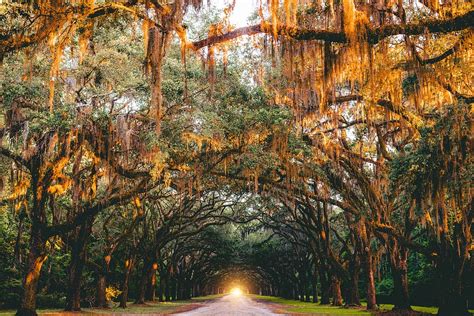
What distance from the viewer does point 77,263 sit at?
20.7m

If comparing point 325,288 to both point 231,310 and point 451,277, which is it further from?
point 451,277

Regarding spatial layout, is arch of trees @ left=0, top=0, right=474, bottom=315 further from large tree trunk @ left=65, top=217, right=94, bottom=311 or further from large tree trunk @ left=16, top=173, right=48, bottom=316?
large tree trunk @ left=65, top=217, right=94, bottom=311

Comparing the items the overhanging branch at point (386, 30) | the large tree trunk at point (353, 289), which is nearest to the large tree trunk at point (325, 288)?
the large tree trunk at point (353, 289)

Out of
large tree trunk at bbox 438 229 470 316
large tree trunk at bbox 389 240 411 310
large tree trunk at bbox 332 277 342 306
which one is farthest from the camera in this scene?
A: large tree trunk at bbox 332 277 342 306

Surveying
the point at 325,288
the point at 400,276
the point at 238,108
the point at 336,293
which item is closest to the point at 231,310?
the point at 400,276

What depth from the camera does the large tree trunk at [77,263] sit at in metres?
20.1

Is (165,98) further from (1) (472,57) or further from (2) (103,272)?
(2) (103,272)

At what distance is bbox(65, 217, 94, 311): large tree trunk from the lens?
2008 cm

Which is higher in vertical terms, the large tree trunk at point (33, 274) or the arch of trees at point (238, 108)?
the arch of trees at point (238, 108)

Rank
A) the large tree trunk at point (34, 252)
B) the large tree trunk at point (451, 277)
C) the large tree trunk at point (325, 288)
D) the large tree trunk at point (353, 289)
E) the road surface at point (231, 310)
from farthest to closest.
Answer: the large tree trunk at point (325, 288) < the large tree trunk at point (353, 289) < the road surface at point (231, 310) < the large tree trunk at point (34, 252) < the large tree trunk at point (451, 277)

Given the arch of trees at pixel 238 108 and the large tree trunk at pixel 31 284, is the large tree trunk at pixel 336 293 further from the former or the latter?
the large tree trunk at pixel 31 284

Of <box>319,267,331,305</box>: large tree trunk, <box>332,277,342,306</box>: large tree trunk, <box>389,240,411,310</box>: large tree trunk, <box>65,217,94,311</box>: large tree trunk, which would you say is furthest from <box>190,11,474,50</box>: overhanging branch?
<box>319,267,331,305</box>: large tree trunk

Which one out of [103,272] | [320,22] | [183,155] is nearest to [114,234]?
[103,272]

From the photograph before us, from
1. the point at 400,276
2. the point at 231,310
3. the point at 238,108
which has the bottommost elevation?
the point at 231,310
